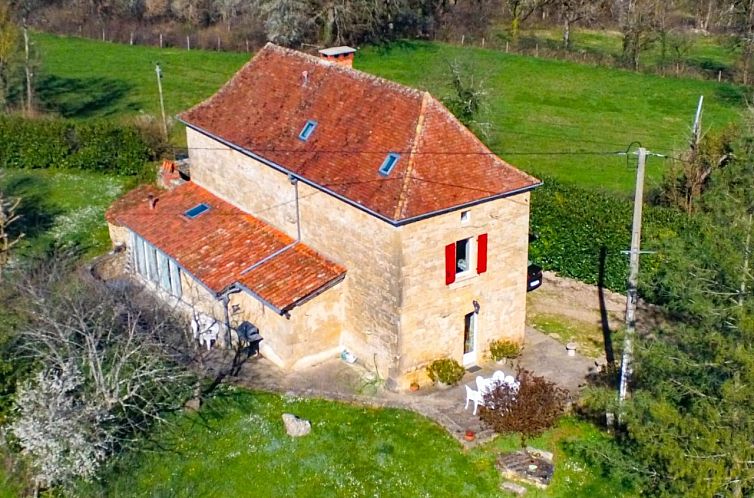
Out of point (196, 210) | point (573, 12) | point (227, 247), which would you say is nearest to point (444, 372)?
point (227, 247)

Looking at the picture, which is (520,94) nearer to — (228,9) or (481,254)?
(228,9)

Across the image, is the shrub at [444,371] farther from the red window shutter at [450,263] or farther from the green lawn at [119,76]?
the green lawn at [119,76]

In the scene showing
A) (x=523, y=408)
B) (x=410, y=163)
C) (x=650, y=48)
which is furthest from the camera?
(x=650, y=48)

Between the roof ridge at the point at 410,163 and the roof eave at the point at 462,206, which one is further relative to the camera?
the roof ridge at the point at 410,163

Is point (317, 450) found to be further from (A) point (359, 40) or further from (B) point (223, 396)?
(A) point (359, 40)

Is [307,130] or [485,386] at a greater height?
[307,130]

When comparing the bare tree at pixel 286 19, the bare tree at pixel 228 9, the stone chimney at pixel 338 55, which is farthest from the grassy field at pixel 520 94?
the stone chimney at pixel 338 55

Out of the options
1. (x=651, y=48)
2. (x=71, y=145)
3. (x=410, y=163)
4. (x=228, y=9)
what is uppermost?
(x=228, y=9)
